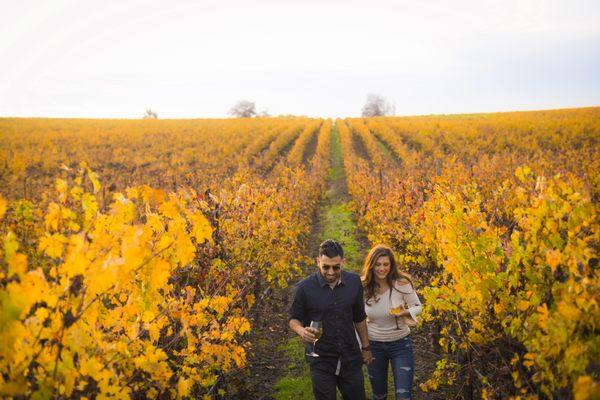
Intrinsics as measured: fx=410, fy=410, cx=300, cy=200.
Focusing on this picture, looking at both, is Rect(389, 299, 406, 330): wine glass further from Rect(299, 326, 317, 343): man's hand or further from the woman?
Rect(299, 326, 317, 343): man's hand

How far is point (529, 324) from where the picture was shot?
268 centimetres

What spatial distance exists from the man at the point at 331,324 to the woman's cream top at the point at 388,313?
1.56 ft

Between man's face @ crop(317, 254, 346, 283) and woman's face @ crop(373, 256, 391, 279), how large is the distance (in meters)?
0.69

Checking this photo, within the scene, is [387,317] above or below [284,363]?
above

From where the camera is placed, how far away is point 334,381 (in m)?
3.34

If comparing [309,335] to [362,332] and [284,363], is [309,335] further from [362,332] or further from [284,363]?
[284,363]

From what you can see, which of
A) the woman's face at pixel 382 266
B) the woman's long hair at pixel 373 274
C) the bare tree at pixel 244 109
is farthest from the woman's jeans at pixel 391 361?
the bare tree at pixel 244 109

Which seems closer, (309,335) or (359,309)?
(309,335)

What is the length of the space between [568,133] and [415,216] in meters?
23.0

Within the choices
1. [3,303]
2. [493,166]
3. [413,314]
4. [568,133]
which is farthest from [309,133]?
[3,303]

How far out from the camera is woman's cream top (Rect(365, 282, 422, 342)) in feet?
12.5

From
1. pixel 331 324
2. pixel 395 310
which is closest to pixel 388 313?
pixel 395 310

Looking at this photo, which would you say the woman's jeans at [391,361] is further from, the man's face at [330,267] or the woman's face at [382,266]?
the man's face at [330,267]

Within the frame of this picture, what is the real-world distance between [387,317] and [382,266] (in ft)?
1.55
